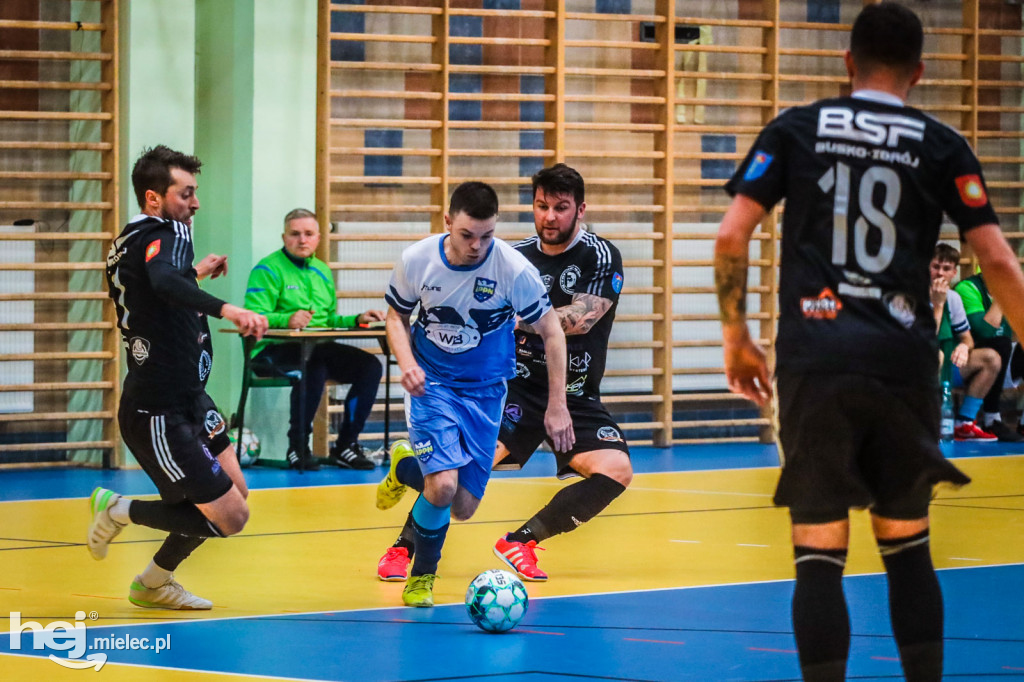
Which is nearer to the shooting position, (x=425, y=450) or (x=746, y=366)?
(x=746, y=366)

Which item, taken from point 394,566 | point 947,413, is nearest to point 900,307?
point 394,566

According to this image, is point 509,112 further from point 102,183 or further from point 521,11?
point 102,183

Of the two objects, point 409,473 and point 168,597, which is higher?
point 409,473

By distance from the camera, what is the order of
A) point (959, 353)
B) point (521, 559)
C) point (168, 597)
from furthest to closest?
point (959, 353), point (521, 559), point (168, 597)

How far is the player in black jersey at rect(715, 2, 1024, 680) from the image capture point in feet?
10.1

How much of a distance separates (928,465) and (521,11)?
8.27m

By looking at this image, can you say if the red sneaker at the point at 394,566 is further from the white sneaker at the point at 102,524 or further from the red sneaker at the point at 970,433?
the red sneaker at the point at 970,433

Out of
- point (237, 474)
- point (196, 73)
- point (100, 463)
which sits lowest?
point (100, 463)

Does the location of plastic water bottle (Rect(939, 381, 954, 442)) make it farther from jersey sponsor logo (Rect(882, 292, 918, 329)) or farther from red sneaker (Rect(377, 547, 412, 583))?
jersey sponsor logo (Rect(882, 292, 918, 329))

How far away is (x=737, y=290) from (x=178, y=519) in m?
2.53

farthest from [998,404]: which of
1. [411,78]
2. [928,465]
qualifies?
[928,465]

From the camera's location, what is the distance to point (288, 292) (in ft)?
31.0

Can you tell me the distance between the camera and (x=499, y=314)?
5.21 meters

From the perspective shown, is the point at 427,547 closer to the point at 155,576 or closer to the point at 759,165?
the point at 155,576
